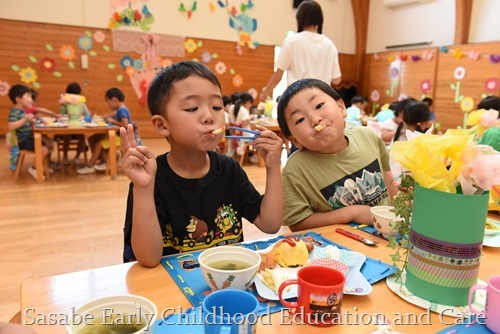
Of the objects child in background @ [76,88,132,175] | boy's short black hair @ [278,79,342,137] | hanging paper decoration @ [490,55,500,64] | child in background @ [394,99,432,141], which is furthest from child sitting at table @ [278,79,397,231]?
hanging paper decoration @ [490,55,500,64]

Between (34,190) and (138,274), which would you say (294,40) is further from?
(34,190)

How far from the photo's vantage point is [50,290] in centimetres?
83

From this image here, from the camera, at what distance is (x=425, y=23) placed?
880cm

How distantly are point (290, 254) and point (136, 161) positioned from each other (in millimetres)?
453

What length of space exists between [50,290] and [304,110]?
0.97 m

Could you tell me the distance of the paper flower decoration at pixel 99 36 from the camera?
780cm

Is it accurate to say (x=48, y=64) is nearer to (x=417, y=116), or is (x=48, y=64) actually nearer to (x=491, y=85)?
(x=417, y=116)

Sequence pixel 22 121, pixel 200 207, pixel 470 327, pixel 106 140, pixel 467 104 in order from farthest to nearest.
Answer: pixel 467 104 < pixel 106 140 < pixel 22 121 < pixel 200 207 < pixel 470 327

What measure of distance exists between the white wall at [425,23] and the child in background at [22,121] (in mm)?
7996

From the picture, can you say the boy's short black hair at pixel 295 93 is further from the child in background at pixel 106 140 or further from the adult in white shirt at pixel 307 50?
the child in background at pixel 106 140

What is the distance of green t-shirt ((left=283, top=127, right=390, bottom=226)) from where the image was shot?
149cm

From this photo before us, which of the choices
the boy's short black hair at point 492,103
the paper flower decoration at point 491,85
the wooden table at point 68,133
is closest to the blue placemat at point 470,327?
the boy's short black hair at point 492,103

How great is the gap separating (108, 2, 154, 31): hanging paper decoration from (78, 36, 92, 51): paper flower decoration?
0.52 m

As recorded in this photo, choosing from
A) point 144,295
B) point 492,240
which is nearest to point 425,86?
point 492,240
